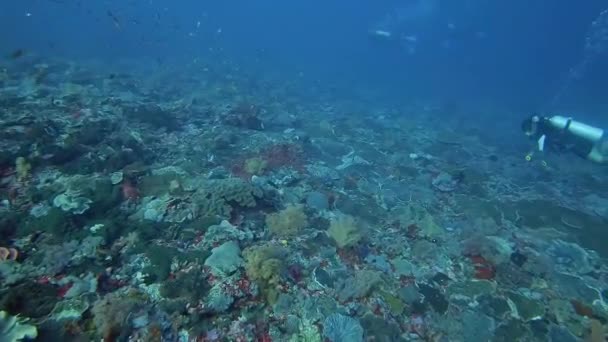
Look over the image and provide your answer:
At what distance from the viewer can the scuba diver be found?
1427 centimetres

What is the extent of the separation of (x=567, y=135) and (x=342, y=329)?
1311cm

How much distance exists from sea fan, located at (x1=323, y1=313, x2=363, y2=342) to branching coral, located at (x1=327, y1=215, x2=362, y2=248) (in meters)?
2.55

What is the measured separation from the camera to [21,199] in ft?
30.5

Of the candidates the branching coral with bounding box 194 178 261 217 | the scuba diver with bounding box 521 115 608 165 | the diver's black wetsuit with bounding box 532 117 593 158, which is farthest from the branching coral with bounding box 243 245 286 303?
the diver's black wetsuit with bounding box 532 117 593 158

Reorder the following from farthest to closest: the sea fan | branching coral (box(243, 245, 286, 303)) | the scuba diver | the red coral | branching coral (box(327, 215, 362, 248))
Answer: the red coral
the scuba diver
branching coral (box(327, 215, 362, 248))
branching coral (box(243, 245, 286, 303))
the sea fan

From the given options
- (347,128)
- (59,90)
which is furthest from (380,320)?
(59,90)

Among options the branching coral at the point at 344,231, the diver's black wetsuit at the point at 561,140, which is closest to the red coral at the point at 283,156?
the branching coral at the point at 344,231

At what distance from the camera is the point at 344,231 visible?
10.0m

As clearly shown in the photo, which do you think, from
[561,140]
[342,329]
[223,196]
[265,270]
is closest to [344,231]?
[265,270]

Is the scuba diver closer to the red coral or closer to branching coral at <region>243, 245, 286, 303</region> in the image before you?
the red coral

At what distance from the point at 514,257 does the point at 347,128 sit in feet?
43.3

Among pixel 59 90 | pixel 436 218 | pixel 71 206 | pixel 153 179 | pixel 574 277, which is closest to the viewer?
pixel 71 206

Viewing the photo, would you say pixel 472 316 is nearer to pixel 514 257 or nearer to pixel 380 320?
pixel 380 320

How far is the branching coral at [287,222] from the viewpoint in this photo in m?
9.89
